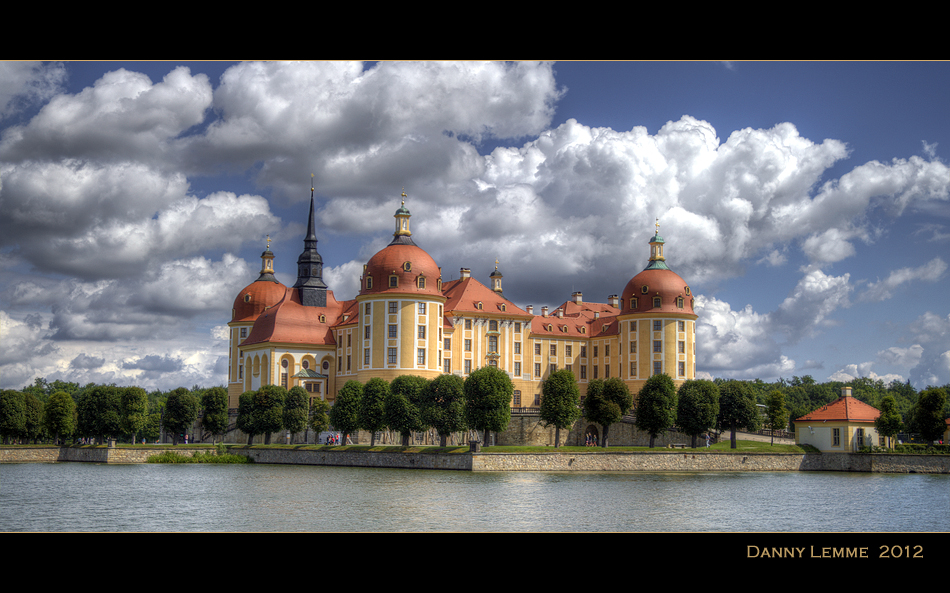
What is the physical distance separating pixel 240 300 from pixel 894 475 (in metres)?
67.2

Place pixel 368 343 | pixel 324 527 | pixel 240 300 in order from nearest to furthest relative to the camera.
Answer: pixel 324 527 → pixel 368 343 → pixel 240 300

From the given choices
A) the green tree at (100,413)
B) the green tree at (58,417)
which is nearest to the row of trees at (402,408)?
the green tree at (100,413)

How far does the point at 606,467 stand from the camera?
178 ft

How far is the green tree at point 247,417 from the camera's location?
7050 centimetres

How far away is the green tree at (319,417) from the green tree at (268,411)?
8.77 feet

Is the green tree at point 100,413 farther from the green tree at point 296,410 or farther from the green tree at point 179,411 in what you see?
the green tree at point 296,410

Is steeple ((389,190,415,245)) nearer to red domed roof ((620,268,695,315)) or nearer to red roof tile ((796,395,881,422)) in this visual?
red domed roof ((620,268,695,315))

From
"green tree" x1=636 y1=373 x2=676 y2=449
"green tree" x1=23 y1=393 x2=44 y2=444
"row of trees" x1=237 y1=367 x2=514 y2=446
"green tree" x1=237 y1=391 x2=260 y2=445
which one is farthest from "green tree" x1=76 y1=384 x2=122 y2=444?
"green tree" x1=636 y1=373 x2=676 y2=449

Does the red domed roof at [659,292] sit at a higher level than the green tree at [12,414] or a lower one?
higher

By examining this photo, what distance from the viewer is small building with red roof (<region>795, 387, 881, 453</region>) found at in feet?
201

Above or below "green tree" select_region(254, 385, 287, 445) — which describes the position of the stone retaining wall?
below

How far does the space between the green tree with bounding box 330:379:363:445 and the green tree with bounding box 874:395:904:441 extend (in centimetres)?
3837
